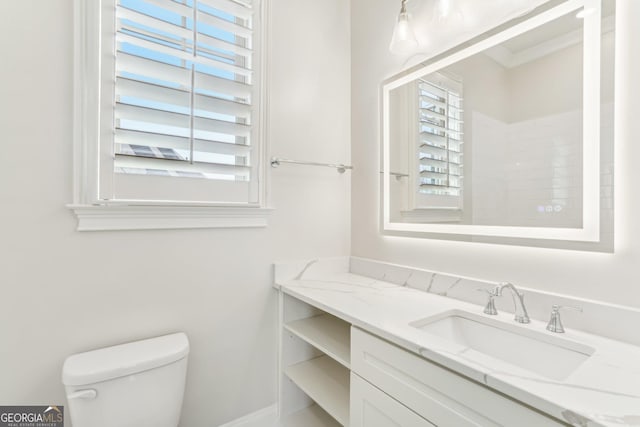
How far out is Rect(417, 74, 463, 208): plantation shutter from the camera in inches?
51.4

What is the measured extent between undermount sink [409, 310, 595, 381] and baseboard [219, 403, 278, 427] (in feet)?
3.36

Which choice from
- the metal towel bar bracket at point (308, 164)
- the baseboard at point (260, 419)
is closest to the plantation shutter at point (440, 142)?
the metal towel bar bracket at point (308, 164)

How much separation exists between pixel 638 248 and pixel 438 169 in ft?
2.37

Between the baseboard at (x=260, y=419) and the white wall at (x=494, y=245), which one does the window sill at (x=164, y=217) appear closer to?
the white wall at (x=494, y=245)

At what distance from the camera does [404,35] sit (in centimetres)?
137

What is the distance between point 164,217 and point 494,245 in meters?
1.37

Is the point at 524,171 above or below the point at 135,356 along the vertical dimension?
above

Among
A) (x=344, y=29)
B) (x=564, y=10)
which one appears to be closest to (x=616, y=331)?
(x=564, y=10)

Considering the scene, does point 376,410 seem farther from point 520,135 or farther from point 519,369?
point 520,135

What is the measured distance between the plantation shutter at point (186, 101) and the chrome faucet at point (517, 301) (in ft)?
3.70

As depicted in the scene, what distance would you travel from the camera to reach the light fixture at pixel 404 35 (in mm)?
1355

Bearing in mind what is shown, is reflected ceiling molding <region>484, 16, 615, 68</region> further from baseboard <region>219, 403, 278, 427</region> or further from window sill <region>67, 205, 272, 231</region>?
baseboard <region>219, 403, 278, 427</region>

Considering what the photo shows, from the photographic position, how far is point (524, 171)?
1.07 m

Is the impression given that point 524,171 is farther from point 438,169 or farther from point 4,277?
point 4,277
